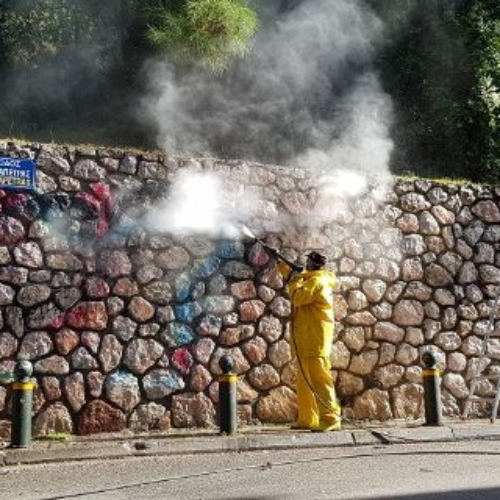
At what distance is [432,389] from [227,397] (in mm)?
2228

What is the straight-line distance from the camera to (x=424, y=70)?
13281 millimetres

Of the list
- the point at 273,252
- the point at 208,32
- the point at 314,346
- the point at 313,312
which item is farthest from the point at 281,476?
the point at 208,32

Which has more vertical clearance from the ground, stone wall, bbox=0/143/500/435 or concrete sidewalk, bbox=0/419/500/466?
stone wall, bbox=0/143/500/435

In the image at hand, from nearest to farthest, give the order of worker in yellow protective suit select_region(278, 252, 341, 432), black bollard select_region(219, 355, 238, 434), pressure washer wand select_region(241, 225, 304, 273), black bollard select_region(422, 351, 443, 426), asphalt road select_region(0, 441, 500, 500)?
asphalt road select_region(0, 441, 500, 500)
black bollard select_region(219, 355, 238, 434)
worker in yellow protective suit select_region(278, 252, 341, 432)
black bollard select_region(422, 351, 443, 426)
pressure washer wand select_region(241, 225, 304, 273)

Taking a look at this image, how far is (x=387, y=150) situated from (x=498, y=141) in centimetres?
182

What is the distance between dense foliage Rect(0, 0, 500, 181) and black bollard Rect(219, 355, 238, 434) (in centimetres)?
570

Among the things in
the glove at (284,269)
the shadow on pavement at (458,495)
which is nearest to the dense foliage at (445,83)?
the glove at (284,269)

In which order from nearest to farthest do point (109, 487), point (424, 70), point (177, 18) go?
1. point (109, 487)
2. point (177, 18)
3. point (424, 70)

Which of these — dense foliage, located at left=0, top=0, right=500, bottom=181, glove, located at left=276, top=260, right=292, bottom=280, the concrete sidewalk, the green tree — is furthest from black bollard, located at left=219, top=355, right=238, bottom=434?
dense foliage, located at left=0, top=0, right=500, bottom=181

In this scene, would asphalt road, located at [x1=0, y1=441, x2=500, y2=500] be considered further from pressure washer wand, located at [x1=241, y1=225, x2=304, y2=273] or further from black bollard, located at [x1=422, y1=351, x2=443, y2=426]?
pressure washer wand, located at [x1=241, y1=225, x2=304, y2=273]

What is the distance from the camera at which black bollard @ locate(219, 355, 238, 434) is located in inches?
274

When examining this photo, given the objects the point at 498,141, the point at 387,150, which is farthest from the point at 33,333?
the point at 498,141

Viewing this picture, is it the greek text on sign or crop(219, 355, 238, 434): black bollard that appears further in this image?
the greek text on sign

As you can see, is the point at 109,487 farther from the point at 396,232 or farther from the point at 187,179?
the point at 396,232
